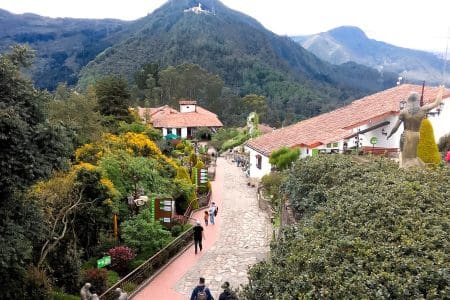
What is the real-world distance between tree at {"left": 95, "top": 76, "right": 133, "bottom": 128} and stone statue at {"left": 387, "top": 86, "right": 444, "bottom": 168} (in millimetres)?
18372

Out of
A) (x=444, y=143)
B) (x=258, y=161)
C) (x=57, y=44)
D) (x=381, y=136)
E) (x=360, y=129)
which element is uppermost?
(x=57, y=44)

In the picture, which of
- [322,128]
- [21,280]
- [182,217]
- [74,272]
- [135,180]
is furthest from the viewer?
[322,128]

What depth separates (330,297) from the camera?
5195 mm

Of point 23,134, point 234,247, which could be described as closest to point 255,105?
point 234,247

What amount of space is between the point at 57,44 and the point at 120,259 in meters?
180

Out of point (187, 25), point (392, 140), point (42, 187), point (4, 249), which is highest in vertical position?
point (187, 25)

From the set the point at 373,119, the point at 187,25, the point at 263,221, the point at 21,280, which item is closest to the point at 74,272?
the point at 21,280

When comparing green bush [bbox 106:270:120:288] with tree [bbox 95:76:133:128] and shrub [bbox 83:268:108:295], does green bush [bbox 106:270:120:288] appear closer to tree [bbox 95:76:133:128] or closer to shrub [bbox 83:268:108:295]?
shrub [bbox 83:268:108:295]

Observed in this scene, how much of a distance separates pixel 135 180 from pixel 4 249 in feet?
29.8

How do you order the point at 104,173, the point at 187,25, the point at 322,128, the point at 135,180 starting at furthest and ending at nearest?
the point at 187,25, the point at 322,128, the point at 135,180, the point at 104,173

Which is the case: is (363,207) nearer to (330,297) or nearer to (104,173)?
(330,297)

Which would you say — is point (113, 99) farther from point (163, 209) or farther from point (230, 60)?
point (230, 60)

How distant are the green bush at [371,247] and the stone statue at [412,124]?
130 centimetres

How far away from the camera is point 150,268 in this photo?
43.5 feet
